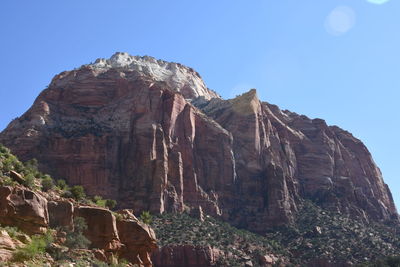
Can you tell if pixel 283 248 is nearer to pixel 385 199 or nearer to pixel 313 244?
pixel 313 244

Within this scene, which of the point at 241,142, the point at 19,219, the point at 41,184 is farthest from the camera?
the point at 241,142

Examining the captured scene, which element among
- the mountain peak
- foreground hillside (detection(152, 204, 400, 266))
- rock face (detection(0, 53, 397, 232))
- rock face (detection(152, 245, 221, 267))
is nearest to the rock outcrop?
rock face (detection(152, 245, 221, 267))

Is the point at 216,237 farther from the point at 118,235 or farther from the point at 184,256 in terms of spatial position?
the point at 118,235

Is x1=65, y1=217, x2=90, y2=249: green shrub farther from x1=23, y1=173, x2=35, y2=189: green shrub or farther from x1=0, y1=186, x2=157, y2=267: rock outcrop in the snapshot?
x1=23, y1=173, x2=35, y2=189: green shrub

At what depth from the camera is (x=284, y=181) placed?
125250 mm

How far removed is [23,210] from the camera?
1283 inches

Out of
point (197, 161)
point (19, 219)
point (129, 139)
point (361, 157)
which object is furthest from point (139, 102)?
point (19, 219)

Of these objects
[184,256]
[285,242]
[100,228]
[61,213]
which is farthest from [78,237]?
[285,242]

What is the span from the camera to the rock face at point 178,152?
109 m

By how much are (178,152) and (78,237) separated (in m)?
81.4

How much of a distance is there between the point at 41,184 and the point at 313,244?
251ft

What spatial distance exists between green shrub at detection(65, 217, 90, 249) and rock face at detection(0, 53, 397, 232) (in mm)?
66451

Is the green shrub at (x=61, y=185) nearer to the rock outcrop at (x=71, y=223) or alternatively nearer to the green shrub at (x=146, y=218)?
the rock outcrop at (x=71, y=223)

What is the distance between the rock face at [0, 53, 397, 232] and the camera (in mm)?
109000
